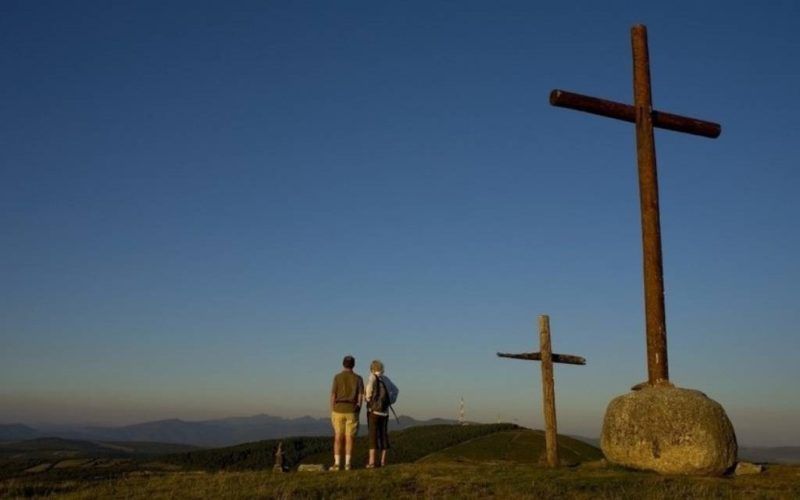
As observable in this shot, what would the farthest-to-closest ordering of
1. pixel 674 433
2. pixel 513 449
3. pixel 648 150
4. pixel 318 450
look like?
pixel 318 450 → pixel 513 449 → pixel 648 150 → pixel 674 433

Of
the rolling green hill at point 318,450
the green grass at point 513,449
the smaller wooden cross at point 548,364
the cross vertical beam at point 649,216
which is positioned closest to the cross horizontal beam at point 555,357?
the smaller wooden cross at point 548,364

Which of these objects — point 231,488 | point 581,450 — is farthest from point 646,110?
point 581,450

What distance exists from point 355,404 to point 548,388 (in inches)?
216

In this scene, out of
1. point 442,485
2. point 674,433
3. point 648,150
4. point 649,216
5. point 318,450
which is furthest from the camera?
point 318,450

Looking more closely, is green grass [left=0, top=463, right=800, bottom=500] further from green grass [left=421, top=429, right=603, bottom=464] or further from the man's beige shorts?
green grass [left=421, top=429, right=603, bottom=464]

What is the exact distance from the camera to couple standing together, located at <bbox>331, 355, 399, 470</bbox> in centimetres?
1800

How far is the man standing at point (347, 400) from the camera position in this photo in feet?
59.0

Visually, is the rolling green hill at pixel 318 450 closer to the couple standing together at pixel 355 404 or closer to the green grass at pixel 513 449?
the green grass at pixel 513 449

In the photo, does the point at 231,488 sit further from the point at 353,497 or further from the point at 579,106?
the point at 579,106

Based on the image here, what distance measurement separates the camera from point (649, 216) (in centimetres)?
1633

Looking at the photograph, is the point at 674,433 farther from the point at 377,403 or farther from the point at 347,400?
the point at 347,400

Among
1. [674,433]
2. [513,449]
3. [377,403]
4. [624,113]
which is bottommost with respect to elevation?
[513,449]

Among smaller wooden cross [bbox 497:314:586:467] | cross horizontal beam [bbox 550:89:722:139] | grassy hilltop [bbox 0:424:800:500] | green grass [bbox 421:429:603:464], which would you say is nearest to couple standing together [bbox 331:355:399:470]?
grassy hilltop [bbox 0:424:800:500]

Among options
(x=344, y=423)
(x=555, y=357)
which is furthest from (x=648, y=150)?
(x=344, y=423)
